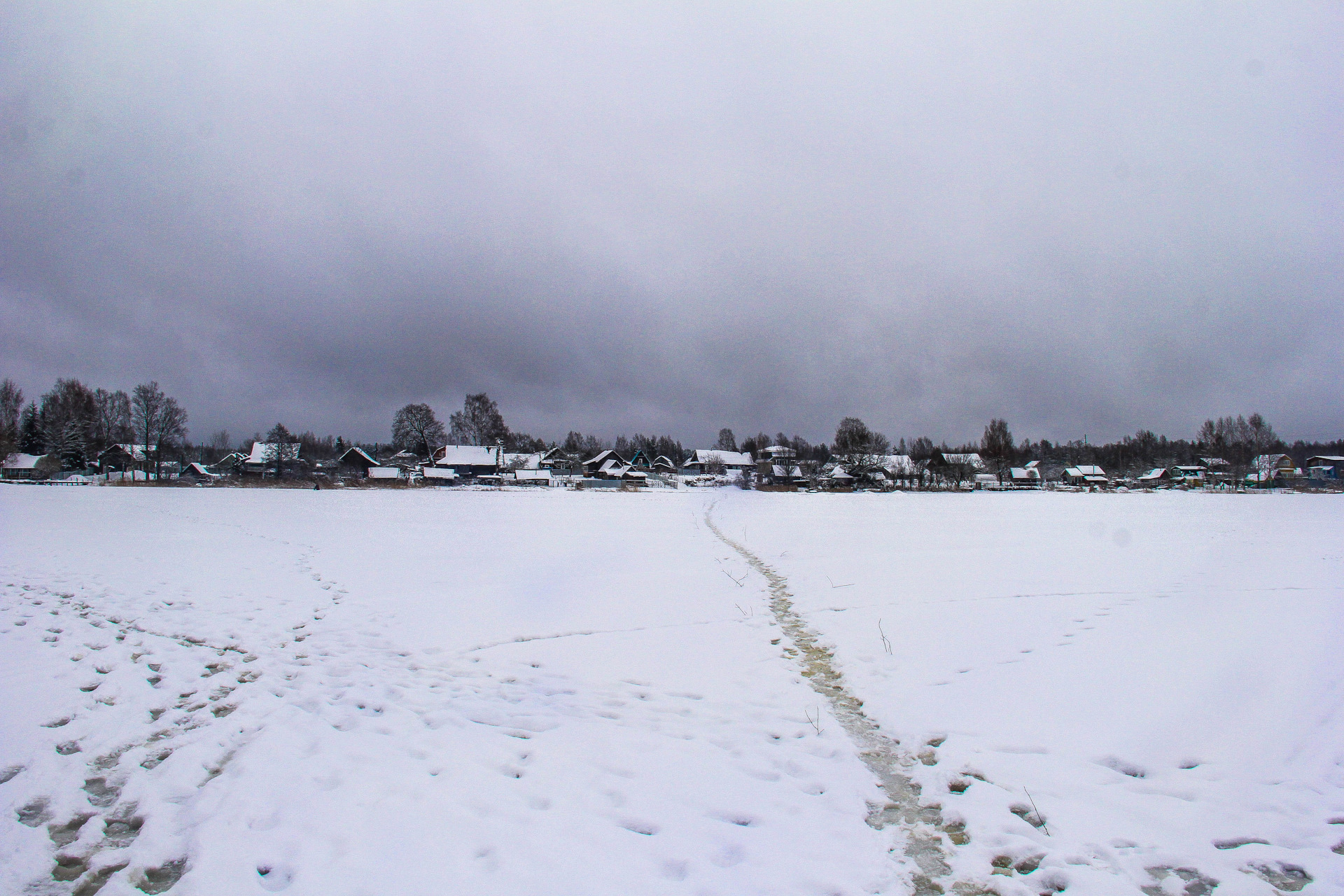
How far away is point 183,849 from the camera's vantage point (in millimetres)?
3426

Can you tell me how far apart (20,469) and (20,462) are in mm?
3503

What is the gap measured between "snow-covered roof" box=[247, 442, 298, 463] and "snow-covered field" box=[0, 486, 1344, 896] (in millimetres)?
70392

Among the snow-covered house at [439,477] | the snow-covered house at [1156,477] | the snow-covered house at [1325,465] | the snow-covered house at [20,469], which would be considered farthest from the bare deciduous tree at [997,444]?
the snow-covered house at [20,469]

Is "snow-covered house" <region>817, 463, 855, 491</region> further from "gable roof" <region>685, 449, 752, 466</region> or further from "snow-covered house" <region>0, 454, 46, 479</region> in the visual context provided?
"snow-covered house" <region>0, 454, 46, 479</region>

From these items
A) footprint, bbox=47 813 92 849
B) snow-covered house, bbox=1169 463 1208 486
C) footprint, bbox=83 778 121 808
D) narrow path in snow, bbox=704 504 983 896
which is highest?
snow-covered house, bbox=1169 463 1208 486

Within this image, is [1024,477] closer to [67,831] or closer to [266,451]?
[266,451]

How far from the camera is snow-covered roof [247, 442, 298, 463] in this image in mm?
73500

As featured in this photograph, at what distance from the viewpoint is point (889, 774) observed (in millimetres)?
4594

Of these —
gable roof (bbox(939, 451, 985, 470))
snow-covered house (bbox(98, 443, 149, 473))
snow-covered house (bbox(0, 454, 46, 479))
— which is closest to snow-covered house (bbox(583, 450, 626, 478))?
gable roof (bbox(939, 451, 985, 470))

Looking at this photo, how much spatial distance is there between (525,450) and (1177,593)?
119m

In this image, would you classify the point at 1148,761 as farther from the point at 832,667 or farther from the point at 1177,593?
the point at 1177,593

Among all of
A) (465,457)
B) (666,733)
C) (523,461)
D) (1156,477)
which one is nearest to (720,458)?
(523,461)

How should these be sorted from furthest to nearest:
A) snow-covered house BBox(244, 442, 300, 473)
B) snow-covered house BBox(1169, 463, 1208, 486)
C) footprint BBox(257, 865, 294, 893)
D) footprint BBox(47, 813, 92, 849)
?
snow-covered house BBox(1169, 463, 1208, 486) → snow-covered house BBox(244, 442, 300, 473) → footprint BBox(47, 813, 92, 849) → footprint BBox(257, 865, 294, 893)

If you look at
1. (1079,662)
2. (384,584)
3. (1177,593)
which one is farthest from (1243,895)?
(384,584)
